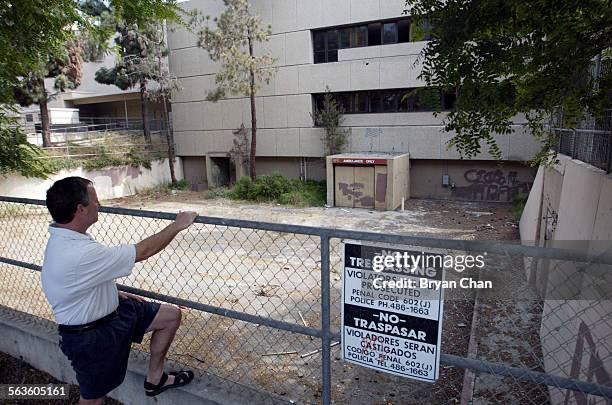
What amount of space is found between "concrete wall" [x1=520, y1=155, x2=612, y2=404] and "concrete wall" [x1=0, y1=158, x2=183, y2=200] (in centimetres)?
1915

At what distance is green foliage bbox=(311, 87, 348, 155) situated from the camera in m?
19.5

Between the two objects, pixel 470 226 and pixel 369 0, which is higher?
pixel 369 0

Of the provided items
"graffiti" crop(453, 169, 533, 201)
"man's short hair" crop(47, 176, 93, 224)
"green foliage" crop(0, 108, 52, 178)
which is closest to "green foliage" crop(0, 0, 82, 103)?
"green foliage" crop(0, 108, 52, 178)

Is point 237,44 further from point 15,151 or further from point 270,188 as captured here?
point 15,151

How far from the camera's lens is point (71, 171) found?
20.1 m

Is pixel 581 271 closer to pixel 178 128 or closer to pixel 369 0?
pixel 369 0

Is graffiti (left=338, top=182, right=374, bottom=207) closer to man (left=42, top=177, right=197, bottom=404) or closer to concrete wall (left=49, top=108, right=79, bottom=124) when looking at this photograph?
man (left=42, top=177, right=197, bottom=404)

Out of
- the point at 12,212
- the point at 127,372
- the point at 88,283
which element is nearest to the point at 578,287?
the point at 127,372

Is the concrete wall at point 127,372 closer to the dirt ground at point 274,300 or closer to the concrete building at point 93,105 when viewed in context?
the dirt ground at point 274,300

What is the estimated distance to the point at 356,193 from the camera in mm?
17984

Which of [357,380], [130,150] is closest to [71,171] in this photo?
[130,150]

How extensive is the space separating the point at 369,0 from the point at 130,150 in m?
14.8

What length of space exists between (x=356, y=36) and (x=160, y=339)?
19.0 m

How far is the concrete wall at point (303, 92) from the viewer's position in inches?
721
